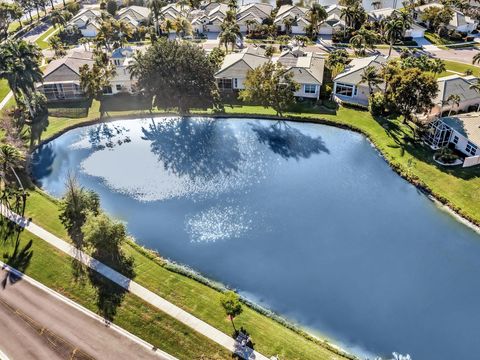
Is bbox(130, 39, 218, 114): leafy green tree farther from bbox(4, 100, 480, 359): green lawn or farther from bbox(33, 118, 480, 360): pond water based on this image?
bbox(4, 100, 480, 359): green lawn

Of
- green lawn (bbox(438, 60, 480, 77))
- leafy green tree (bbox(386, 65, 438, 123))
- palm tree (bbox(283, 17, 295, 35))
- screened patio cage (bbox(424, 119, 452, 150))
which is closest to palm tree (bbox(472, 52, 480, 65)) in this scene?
green lawn (bbox(438, 60, 480, 77))

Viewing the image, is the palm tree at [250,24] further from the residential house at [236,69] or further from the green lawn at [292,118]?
the green lawn at [292,118]

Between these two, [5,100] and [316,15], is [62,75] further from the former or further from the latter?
[316,15]

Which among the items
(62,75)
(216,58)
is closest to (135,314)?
(62,75)

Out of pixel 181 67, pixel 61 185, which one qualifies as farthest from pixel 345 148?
pixel 61 185

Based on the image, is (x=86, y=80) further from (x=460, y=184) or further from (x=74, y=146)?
(x=460, y=184)
